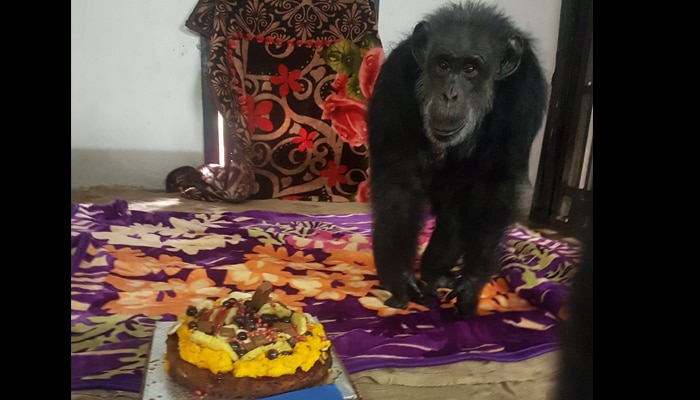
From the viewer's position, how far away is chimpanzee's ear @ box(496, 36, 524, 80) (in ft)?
2.33

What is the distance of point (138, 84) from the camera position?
2.12ft

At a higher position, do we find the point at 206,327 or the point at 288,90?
the point at 288,90

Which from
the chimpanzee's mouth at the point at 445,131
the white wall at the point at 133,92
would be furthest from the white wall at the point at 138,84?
the chimpanzee's mouth at the point at 445,131

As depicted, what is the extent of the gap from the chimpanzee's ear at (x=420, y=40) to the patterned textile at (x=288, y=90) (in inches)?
1.6

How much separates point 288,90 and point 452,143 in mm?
209

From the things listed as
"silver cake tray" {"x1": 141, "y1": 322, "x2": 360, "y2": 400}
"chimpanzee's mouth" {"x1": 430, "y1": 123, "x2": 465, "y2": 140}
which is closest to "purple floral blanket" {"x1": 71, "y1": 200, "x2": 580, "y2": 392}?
"silver cake tray" {"x1": 141, "y1": 322, "x2": 360, "y2": 400}

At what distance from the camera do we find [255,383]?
0.65m

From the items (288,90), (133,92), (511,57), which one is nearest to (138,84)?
(133,92)

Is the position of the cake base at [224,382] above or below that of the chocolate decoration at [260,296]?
below

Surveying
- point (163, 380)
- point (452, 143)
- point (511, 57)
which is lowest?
point (163, 380)

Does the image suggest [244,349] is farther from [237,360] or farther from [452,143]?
[452,143]

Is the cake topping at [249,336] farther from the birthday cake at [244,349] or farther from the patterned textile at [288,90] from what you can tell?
the patterned textile at [288,90]

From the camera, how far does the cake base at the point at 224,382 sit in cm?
65
